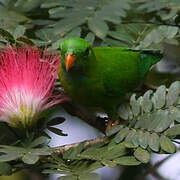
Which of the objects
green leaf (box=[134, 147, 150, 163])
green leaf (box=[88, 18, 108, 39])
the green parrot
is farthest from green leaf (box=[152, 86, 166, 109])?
green leaf (box=[88, 18, 108, 39])

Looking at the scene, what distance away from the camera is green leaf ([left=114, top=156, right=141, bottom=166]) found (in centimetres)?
110

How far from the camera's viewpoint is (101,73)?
1.56 metres

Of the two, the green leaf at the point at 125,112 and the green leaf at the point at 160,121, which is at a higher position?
the green leaf at the point at 160,121

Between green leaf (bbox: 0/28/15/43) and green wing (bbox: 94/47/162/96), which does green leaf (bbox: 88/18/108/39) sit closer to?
green wing (bbox: 94/47/162/96)

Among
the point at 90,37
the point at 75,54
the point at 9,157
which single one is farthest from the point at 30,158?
the point at 90,37

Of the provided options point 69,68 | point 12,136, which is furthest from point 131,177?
point 12,136

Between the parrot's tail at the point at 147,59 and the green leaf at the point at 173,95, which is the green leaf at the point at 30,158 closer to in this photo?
the green leaf at the point at 173,95

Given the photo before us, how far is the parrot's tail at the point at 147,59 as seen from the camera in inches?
64.0

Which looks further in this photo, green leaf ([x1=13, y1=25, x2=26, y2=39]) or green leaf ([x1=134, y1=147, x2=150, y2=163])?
green leaf ([x1=13, y1=25, x2=26, y2=39])

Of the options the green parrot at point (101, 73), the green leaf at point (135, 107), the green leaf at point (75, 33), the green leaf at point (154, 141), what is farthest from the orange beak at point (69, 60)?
the green leaf at point (154, 141)

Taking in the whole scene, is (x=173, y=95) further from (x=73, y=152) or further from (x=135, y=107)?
(x=73, y=152)

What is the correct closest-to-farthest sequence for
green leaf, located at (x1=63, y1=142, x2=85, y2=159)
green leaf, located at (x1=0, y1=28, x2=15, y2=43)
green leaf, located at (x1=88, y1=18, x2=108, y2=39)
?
green leaf, located at (x1=63, y1=142, x2=85, y2=159)
green leaf, located at (x1=0, y1=28, x2=15, y2=43)
green leaf, located at (x1=88, y1=18, x2=108, y2=39)

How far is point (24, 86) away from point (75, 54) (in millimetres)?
255

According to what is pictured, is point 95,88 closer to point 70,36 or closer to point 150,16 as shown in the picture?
point 70,36
